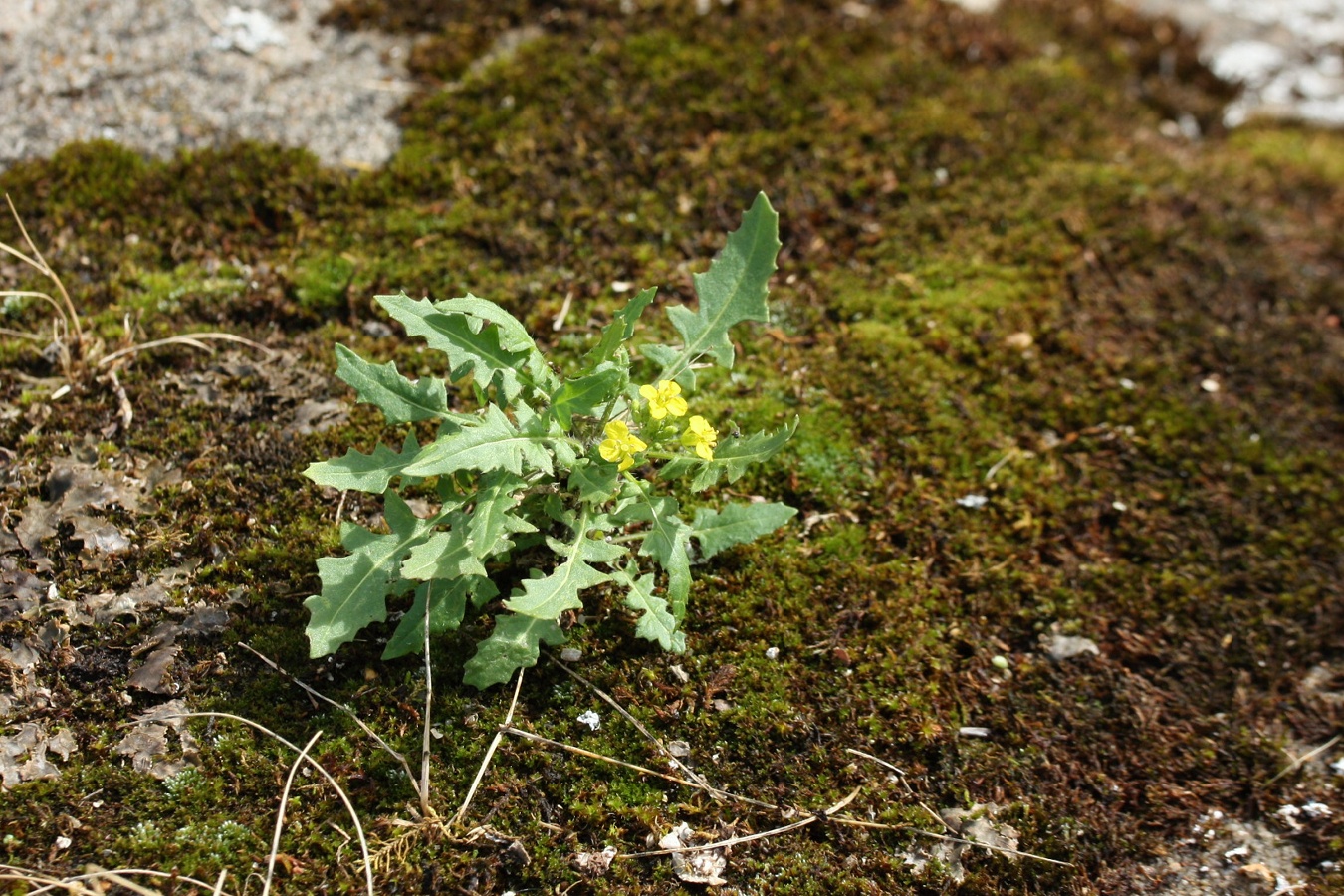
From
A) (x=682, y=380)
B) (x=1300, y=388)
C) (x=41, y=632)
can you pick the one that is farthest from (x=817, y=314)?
(x=41, y=632)

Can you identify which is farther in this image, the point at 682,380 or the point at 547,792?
the point at 682,380

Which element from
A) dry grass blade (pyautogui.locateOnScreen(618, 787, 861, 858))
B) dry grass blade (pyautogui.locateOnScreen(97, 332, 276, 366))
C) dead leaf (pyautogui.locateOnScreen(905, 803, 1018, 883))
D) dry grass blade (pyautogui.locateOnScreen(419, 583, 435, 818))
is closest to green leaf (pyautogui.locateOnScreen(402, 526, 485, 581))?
dry grass blade (pyautogui.locateOnScreen(419, 583, 435, 818))

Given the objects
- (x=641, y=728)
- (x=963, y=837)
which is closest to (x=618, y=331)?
(x=641, y=728)

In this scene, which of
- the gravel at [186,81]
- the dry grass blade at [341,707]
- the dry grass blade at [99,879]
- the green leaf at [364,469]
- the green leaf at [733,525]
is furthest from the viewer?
the gravel at [186,81]

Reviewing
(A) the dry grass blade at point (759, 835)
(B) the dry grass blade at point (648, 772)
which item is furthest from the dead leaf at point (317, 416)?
(A) the dry grass blade at point (759, 835)

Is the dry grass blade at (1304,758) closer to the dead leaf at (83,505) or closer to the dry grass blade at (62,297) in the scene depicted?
the dead leaf at (83,505)

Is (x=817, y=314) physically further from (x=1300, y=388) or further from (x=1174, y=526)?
(x=1300, y=388)
